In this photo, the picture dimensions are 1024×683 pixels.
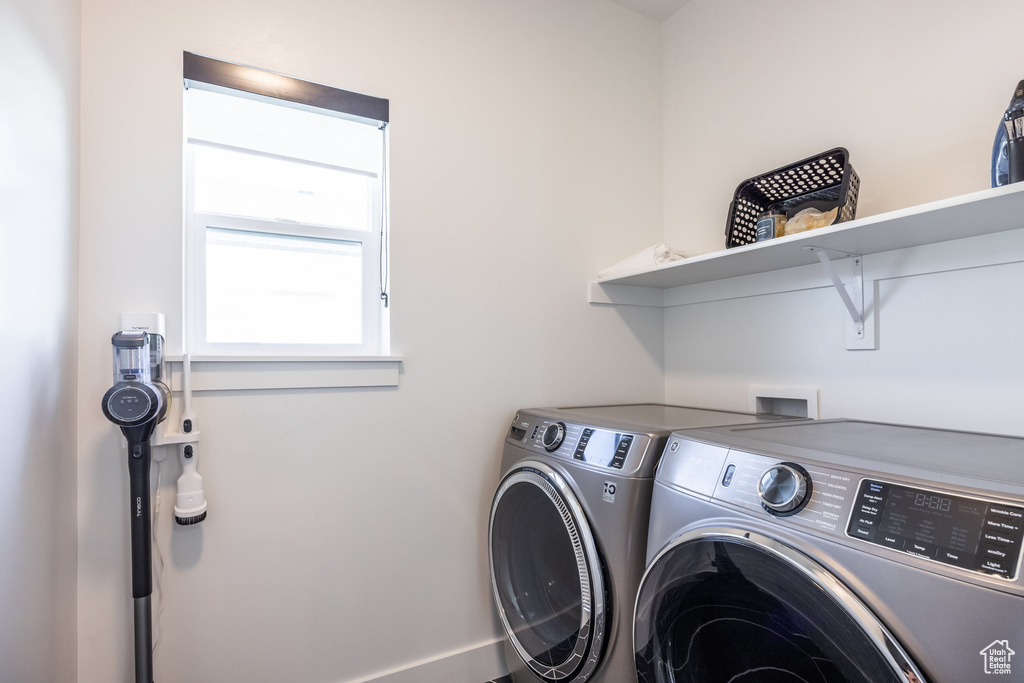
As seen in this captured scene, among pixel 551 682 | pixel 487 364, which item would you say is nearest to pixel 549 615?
pixel 551 682

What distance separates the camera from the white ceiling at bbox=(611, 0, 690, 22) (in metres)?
2.13

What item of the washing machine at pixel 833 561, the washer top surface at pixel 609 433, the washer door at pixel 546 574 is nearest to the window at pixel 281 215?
the washer top surface at pixel 609 433

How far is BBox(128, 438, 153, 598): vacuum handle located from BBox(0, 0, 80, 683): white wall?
0.45ft

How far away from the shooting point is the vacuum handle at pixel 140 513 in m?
1.20

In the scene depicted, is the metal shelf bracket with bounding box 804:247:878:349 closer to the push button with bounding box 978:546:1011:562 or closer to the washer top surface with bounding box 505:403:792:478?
the washer top surface with bounding box 505:403:792:478

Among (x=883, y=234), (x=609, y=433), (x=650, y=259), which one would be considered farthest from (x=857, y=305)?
(x=609, y=433)

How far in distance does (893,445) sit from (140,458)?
162cm

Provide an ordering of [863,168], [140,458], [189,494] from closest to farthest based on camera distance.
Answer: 1. [140,458]
2. [189,494]
3. [863,168]

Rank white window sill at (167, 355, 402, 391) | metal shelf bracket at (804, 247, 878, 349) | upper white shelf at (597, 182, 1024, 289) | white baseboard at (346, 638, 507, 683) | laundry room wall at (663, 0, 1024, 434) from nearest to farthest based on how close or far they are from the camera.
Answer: upper white shelf at (597, 182, 1024, 289) < laundry room wall at (663, 0, 1024, 434) < white window sill at (167, 355, 402, 391) < metal shelf bracket at (804, 247, 878, 349) < white baseboard at (346, 638, 507, 683)

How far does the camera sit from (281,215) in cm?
162

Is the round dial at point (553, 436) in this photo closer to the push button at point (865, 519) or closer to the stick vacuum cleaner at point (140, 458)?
the push button at point (865, 519)

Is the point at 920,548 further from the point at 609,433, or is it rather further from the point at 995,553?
the point at 609,433

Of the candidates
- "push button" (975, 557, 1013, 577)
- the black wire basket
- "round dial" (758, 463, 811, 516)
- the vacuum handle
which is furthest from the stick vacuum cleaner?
the black wire basket

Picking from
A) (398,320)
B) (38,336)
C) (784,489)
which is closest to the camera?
(784,489)
